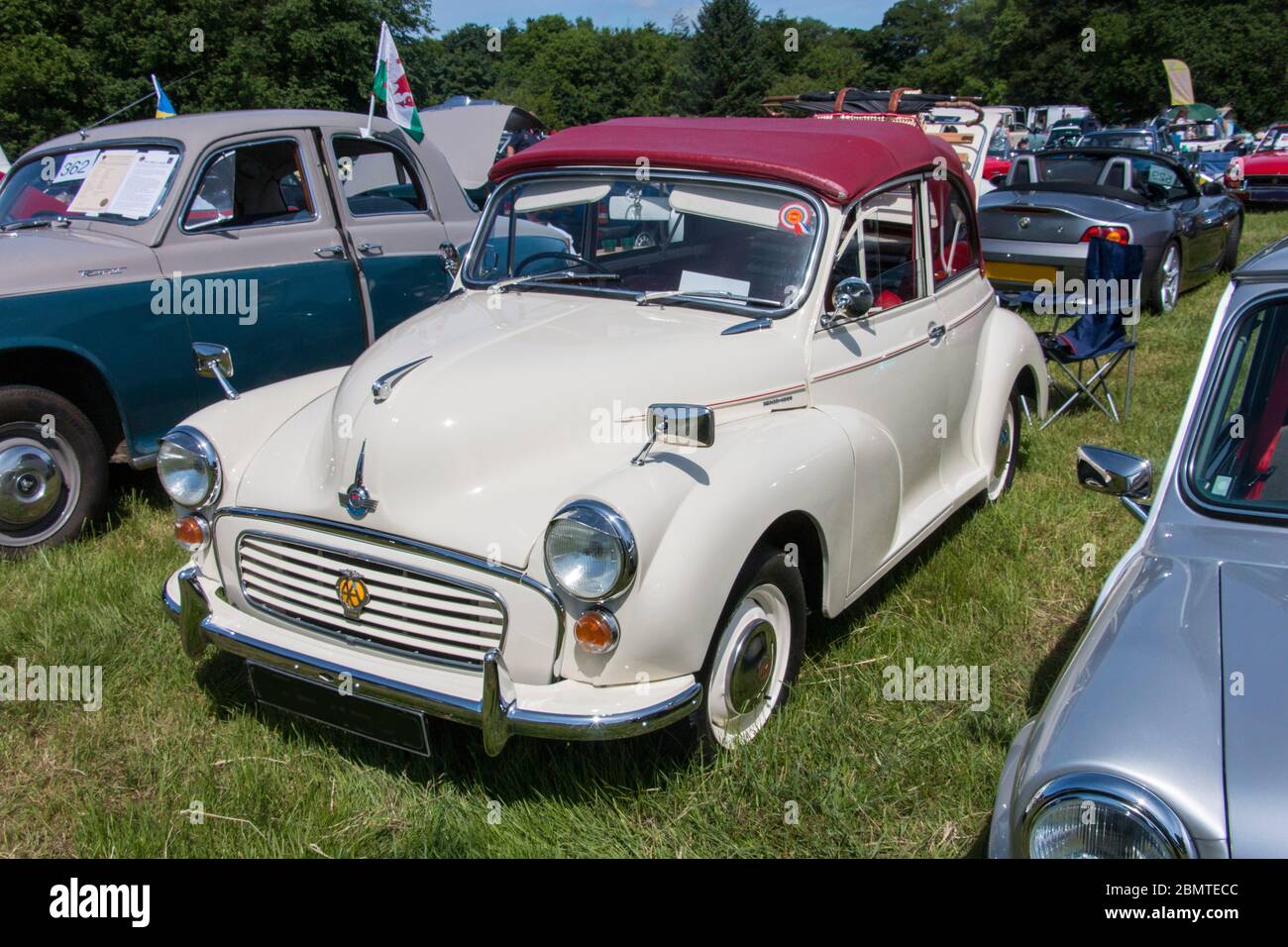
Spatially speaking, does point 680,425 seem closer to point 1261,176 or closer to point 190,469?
point 190,469

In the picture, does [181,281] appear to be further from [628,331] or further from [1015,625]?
[1015,625]

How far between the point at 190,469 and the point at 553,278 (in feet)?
4.99

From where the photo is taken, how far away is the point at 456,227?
6398mm

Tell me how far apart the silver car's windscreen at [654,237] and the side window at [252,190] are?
1891mm

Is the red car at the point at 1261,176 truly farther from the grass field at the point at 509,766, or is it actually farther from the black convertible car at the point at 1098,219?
the grass field at the point at 509,766

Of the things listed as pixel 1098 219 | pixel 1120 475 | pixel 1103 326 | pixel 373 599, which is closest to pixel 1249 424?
pixel 1120 475

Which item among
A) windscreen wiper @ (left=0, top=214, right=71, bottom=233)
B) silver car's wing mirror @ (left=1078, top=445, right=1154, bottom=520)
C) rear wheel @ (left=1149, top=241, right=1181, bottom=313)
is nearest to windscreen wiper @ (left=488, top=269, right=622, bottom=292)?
silver car's wing mirror @ (left=1078, top=445, right=1154, bottom=520)

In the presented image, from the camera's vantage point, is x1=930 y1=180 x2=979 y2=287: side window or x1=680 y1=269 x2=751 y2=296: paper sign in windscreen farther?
x1=930 y1=180 x2=979 y2=287: side window

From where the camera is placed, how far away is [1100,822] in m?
1.74

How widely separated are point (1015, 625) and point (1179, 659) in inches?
84.5

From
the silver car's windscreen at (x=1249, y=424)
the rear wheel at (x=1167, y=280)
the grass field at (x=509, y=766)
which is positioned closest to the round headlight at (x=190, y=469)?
the grass field at (x=509, y=766)

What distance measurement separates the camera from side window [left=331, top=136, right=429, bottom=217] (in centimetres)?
603

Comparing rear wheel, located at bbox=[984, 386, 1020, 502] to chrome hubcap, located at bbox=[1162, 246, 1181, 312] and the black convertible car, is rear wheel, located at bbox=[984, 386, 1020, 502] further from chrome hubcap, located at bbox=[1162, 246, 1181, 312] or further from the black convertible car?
chrome hubcap, located at bbox=[1162, 246, 1181, 312]

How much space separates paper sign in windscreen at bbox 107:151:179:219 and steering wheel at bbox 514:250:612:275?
2.24 metres
